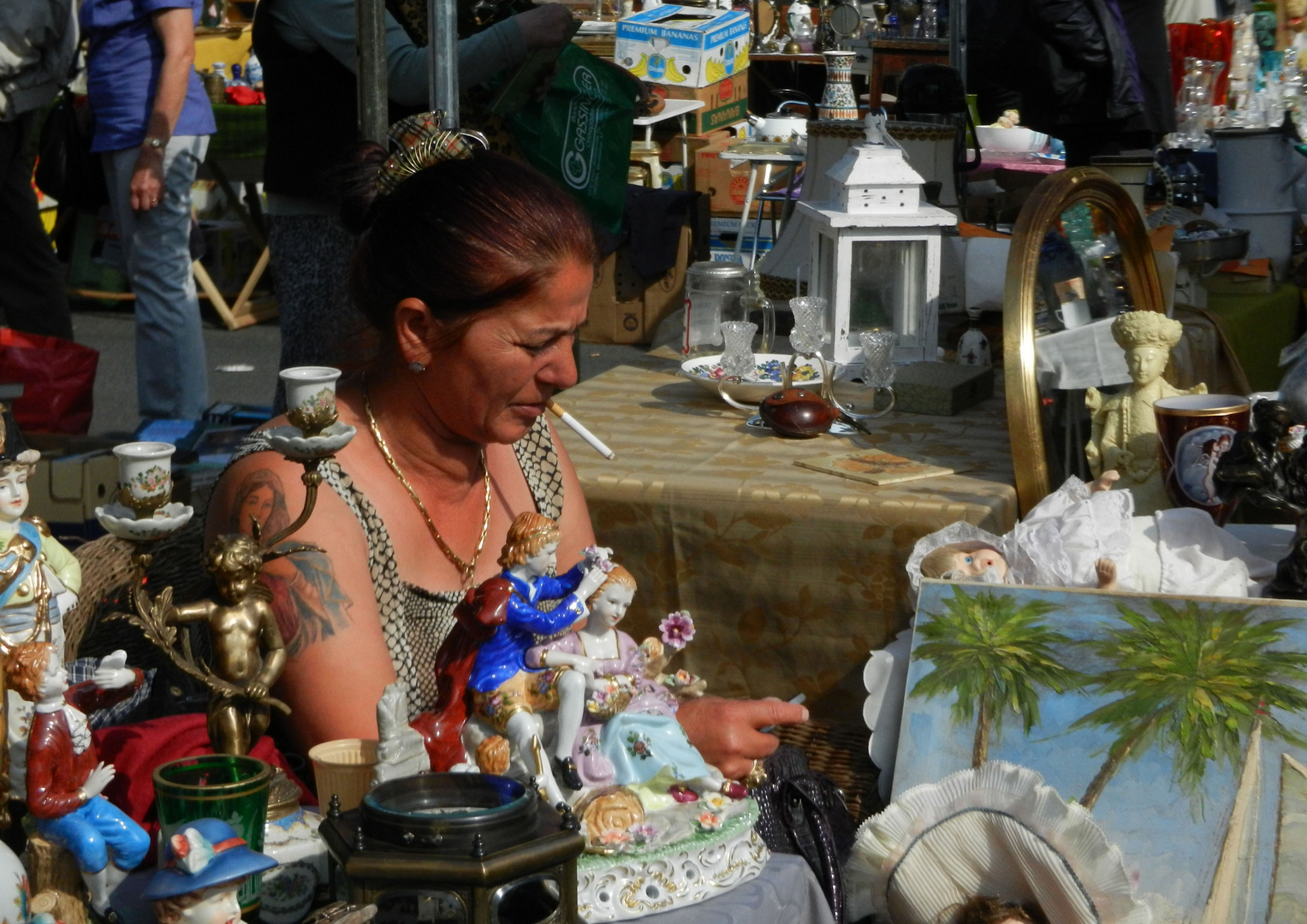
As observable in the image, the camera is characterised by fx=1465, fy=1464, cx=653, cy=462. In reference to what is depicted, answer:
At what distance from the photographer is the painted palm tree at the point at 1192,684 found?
1592 millimetres

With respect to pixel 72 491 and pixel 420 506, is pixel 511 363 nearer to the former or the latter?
pixel 420 506

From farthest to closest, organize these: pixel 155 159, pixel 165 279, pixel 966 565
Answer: pixel 165 279, pixel 155 159, pixel 966 565

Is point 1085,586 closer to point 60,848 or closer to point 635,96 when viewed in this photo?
point 60,848

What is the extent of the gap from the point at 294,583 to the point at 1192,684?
98cm

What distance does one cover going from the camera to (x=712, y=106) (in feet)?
21.8

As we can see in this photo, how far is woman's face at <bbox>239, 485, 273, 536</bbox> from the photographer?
1537 millimetres

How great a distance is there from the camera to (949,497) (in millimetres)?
2051

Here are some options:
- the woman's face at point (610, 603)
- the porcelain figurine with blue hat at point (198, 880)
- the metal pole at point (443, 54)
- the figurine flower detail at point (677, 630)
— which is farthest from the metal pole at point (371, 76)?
the porcelain figurine with blue hat at point (198, 880)

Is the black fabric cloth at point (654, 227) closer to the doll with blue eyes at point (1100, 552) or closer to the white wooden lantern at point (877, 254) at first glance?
the white wooden lantern at point (877, 254)

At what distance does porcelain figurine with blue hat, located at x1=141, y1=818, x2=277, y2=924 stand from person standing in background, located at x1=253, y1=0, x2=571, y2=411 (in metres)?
1.84

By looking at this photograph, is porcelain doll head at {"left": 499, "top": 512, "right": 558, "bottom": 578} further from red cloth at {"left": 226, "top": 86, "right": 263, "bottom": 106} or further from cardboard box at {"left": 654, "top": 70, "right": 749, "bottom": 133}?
red cloth at {"left": 226, "top": 86, "right": 263, "bottom": 106}

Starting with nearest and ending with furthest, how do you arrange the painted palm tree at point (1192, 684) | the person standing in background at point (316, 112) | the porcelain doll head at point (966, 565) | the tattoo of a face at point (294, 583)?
the tattoo of a face at point (294, 583)
the painted palm tree at point (1192, 684)
the porcelain doll head at point (966, 565)
the person standing in background at point (316, 112)

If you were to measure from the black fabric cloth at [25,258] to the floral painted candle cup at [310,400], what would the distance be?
2.94m

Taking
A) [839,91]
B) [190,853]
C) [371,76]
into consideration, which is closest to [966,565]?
[190,853]
